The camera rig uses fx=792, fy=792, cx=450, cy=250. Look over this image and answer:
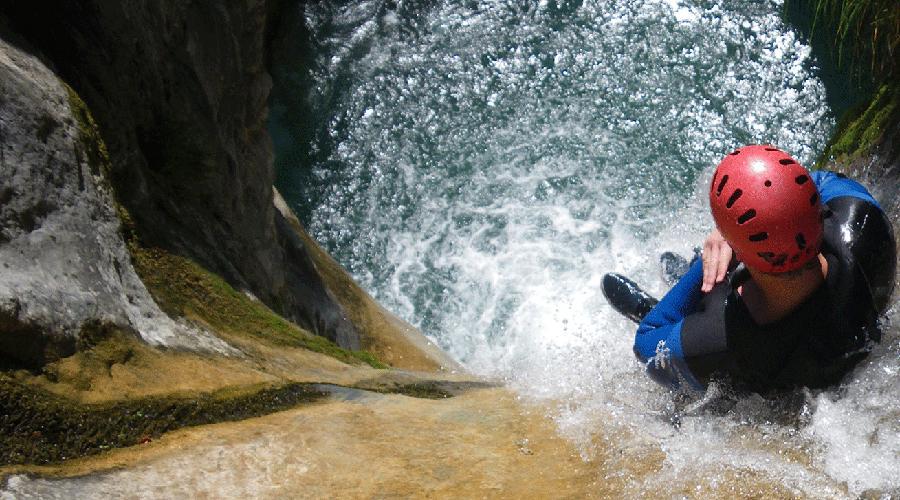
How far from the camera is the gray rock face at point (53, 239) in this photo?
302cm

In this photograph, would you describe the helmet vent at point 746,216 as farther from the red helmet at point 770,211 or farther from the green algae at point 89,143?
the green algae at point 89,143

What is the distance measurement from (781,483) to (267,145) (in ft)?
17.8

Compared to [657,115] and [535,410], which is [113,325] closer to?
[535,410]

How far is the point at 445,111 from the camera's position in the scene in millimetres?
12070

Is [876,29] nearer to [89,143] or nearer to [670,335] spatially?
[670,335]

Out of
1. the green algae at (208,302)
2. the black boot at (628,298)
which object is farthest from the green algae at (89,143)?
the black boot at (628,298)

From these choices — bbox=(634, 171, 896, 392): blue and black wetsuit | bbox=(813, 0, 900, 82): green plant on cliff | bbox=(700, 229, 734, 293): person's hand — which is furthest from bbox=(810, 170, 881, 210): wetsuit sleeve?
bbox=(813, 0, 900, 82): green plant on cliff

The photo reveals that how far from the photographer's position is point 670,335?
12.8 feet

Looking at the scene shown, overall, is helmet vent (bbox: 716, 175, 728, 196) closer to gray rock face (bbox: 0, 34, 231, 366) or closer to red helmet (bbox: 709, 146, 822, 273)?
red helmet (bbox: 709, 146, 822, 273)

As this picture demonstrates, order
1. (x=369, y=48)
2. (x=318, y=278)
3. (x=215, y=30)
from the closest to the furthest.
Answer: (x=215, y=30)
(x=318, y=278)
(x=369, y=48)

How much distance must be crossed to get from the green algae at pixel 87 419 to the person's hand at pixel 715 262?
224 cm

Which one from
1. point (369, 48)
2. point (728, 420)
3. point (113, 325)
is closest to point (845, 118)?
point (728, 420)

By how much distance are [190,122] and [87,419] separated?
274cm

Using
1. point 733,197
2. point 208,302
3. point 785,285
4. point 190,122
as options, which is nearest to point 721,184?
point 733,197
